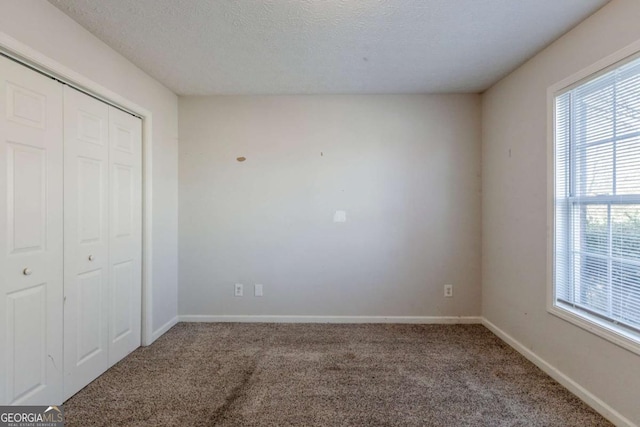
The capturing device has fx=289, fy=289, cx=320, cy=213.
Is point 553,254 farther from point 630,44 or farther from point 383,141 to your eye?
point 383,141

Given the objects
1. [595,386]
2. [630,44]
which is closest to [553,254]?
[595,386]

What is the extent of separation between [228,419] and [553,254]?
8.30 ft

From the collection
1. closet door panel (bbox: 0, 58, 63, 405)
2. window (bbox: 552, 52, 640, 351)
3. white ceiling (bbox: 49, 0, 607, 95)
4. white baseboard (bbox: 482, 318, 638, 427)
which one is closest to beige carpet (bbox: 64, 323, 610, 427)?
white baseboard (bbox: 482, 318, 638, 427)

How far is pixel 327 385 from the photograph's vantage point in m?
2.07

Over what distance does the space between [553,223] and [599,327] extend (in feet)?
2.42

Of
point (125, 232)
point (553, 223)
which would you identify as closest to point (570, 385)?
point (553, 223)

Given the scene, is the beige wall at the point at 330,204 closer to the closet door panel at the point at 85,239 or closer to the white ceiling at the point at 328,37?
the white ceiling at the point at 328,37

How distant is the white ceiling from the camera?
1.78m

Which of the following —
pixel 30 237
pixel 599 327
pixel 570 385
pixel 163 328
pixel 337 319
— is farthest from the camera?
pixel 337 319

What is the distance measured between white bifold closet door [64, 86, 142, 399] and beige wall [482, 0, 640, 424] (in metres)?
3.40

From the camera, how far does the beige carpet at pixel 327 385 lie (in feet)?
5.77

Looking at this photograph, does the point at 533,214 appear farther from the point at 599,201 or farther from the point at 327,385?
the point at 327,385

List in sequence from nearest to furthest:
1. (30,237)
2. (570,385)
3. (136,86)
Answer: (30,237)
(570,385)
(136,86)

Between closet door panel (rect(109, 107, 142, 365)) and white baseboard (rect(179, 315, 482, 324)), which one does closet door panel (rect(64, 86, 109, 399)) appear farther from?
white baseboard (rect(179, 315, 482, 324))
